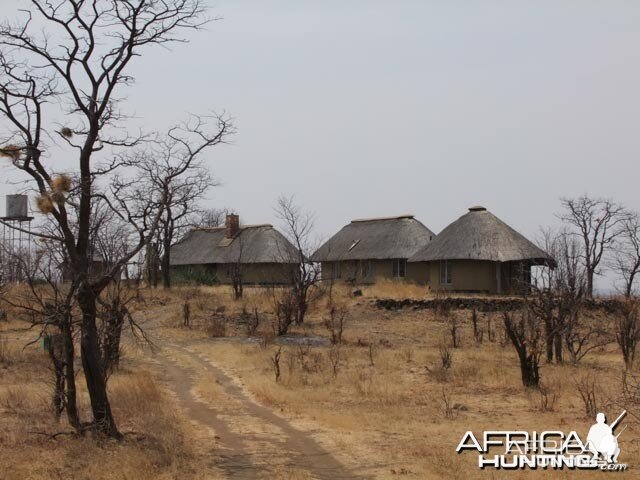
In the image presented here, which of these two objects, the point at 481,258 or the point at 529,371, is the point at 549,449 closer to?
the point at 529,371

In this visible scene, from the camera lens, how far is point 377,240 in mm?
40375

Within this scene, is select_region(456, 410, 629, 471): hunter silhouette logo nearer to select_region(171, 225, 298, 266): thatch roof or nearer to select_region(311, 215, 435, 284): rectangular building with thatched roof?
select_region(311, 215, 435, 284): rectangular building with thatched roof

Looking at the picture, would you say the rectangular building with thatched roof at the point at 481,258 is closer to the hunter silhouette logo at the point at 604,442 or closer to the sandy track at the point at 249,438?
the sandy track at the point at 249,438

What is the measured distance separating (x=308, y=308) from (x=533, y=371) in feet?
52.7

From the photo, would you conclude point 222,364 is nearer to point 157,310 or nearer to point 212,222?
point 157,310

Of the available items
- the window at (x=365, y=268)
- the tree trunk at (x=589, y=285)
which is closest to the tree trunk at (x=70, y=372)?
the tree trunk at (x=589, y=285)

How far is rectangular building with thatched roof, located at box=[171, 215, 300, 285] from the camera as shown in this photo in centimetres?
4341

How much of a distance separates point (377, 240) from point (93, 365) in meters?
31.3

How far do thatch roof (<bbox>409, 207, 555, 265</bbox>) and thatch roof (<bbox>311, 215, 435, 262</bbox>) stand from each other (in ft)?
9.16

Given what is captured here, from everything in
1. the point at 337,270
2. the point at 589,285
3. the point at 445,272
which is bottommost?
the point at 589,285

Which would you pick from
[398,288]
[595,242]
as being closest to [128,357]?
[398,288]

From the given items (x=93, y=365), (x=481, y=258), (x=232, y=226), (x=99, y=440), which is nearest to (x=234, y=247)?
(x=232, y=226)

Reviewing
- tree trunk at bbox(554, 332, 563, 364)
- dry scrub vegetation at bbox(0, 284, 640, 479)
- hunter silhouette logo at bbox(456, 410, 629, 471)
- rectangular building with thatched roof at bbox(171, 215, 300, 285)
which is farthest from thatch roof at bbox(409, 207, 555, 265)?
hunter silhouette logo at bbox(456, 410, 629, 471)

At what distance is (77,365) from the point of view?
1856 cm
